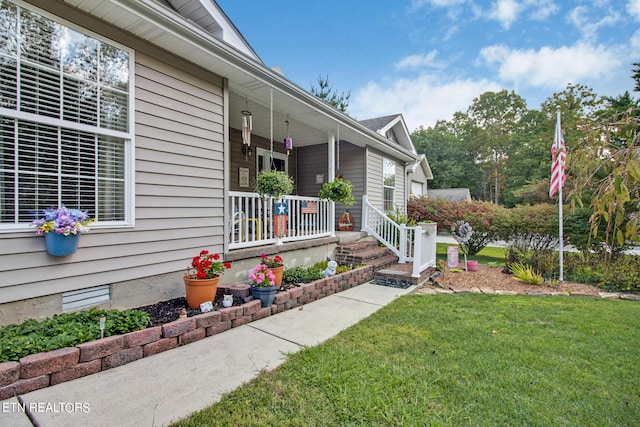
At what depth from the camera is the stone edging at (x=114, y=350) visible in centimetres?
198

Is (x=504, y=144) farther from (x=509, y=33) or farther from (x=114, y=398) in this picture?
(x=114, y=398)

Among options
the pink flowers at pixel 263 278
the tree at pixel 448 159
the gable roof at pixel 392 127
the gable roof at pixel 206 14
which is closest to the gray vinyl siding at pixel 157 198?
the pink flowers at pixel 263 278

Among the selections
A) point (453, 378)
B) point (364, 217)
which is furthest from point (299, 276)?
point (364, 217)

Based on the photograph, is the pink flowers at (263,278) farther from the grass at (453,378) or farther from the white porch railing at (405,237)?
the white porch railing at (405,237)

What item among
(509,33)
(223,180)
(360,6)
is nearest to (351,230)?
(223,180)

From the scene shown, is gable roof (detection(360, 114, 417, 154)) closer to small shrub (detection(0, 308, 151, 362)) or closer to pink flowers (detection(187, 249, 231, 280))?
pink flowers (detection(187, 249, 231, 280))

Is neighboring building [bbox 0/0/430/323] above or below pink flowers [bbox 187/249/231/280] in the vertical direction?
above

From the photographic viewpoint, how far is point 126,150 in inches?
124

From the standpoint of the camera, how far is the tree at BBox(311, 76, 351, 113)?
19328 mm

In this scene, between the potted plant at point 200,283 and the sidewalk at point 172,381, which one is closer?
the sidewalk at point 172,381

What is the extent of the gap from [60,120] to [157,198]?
1093 millimetres

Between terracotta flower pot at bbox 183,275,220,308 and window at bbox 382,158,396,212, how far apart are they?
6.34 meters

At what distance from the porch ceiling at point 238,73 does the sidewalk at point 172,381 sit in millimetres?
3196

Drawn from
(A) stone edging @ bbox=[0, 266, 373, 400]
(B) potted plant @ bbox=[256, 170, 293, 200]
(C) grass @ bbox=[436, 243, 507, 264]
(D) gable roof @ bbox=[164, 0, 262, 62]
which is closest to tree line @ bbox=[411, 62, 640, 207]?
(C) grass @ bbox=[436, 243, 507, 264]
